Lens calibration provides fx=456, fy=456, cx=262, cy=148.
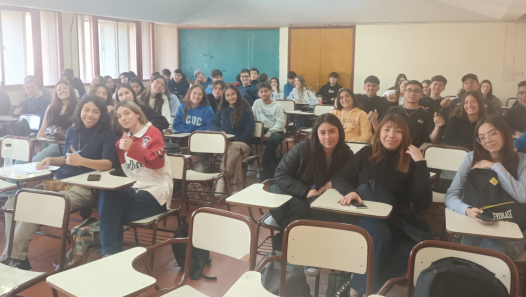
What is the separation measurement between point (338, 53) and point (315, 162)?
25.7ft

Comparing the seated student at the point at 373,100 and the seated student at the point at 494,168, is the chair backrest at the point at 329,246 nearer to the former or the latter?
the seated student at the point at 494,168

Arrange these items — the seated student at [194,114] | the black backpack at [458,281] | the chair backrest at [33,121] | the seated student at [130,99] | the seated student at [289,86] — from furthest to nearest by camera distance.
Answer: the seated student at [289,86]
the chair backrest at [33,121]
the seated student at [194,114]
the seated student at [130,99]
the black backpack at [458,281]

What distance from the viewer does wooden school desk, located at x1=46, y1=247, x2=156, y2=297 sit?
5.96ft

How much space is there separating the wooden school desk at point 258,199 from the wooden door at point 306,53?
8.14 metres

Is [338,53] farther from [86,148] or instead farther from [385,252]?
[385,252]

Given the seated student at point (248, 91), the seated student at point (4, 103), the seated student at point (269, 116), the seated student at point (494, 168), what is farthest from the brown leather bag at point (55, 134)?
the seated student at point (494, 168)

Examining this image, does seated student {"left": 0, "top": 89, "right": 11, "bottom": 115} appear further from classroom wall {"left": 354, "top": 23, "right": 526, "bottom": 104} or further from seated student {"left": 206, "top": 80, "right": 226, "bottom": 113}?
classroom wall {"left": 354, "top": 23, "right": 526, "bottom": 104}

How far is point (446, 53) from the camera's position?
9.63m

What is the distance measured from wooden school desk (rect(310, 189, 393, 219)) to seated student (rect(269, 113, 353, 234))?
288 millimetres

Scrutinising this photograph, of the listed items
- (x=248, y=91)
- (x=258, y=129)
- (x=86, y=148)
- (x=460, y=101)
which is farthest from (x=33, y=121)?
(x=460, y=101)

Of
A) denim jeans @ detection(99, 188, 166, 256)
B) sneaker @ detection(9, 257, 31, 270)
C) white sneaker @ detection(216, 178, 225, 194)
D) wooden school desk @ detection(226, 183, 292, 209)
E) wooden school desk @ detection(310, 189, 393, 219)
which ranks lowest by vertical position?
sneaker @ detection(9, 257, 31, 270)

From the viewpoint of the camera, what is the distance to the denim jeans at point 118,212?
291 centimetres

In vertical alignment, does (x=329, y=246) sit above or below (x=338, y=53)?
below

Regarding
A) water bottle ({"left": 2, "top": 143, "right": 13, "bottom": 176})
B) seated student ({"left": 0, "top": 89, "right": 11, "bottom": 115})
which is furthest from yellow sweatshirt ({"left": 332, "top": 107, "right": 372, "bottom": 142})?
seated student ({"left": 0, "top": 89, "right": 11, "bottom": 115})
